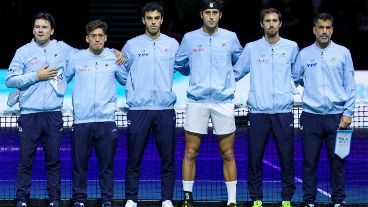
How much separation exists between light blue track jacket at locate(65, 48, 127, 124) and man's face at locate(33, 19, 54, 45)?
1.47 ft

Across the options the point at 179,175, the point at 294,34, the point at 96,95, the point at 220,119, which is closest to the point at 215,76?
the point at 220,119

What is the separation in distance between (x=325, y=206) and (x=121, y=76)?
117 inches

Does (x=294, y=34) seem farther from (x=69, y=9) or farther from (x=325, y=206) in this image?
(x=325, y=206)

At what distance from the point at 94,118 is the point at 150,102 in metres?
0.69

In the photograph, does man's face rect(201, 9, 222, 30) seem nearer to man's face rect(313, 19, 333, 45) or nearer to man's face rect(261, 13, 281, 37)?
man's face rect(261, 13, 281, 37)

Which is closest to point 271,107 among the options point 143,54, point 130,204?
point 143,54

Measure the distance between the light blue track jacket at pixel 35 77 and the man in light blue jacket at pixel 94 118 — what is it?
11.2 inches

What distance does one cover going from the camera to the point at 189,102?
11.5m

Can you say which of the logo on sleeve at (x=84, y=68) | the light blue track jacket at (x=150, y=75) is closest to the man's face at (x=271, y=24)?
the light blue track jacket at (x=150, y=75)

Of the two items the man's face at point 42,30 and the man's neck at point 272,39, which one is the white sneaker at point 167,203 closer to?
the man's neck at point 272,39

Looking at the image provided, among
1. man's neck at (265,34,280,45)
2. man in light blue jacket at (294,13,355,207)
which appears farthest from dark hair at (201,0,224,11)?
man in light blue jacket at (294,13,355,207)

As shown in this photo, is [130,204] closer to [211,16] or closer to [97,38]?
[97,38]

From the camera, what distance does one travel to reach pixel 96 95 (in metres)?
11.2

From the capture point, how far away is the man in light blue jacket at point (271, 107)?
445 inches
